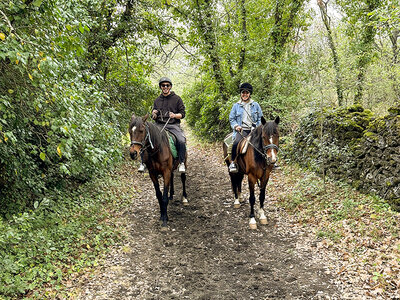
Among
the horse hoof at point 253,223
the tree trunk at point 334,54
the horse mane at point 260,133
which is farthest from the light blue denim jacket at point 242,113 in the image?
the tree trunk at point 334,54

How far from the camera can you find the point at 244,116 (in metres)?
7.23

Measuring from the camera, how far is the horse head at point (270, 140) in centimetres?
573

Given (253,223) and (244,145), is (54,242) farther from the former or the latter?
(244,145)

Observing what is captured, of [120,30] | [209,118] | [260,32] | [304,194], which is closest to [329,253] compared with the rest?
[304,194]

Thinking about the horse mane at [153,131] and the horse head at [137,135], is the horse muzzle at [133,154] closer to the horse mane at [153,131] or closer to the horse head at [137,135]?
the horse head at [137,135]

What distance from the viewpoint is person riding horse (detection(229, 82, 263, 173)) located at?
23.4ft

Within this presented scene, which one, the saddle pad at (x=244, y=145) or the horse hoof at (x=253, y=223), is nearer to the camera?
the horse hoof at (x=253, y=223)

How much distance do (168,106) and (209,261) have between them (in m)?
4.39

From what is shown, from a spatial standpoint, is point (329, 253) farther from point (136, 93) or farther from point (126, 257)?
point (136, 93)

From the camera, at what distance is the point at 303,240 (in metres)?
5.96

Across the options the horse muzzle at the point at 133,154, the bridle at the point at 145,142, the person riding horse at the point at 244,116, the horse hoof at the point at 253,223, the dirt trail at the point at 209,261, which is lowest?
the dirt trail at the point at 209,261

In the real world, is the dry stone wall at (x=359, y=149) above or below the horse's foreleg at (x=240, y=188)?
above

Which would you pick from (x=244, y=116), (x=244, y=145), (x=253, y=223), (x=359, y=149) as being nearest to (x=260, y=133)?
(x=244, y=145)

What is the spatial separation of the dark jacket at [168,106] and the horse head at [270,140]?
2.75 m
